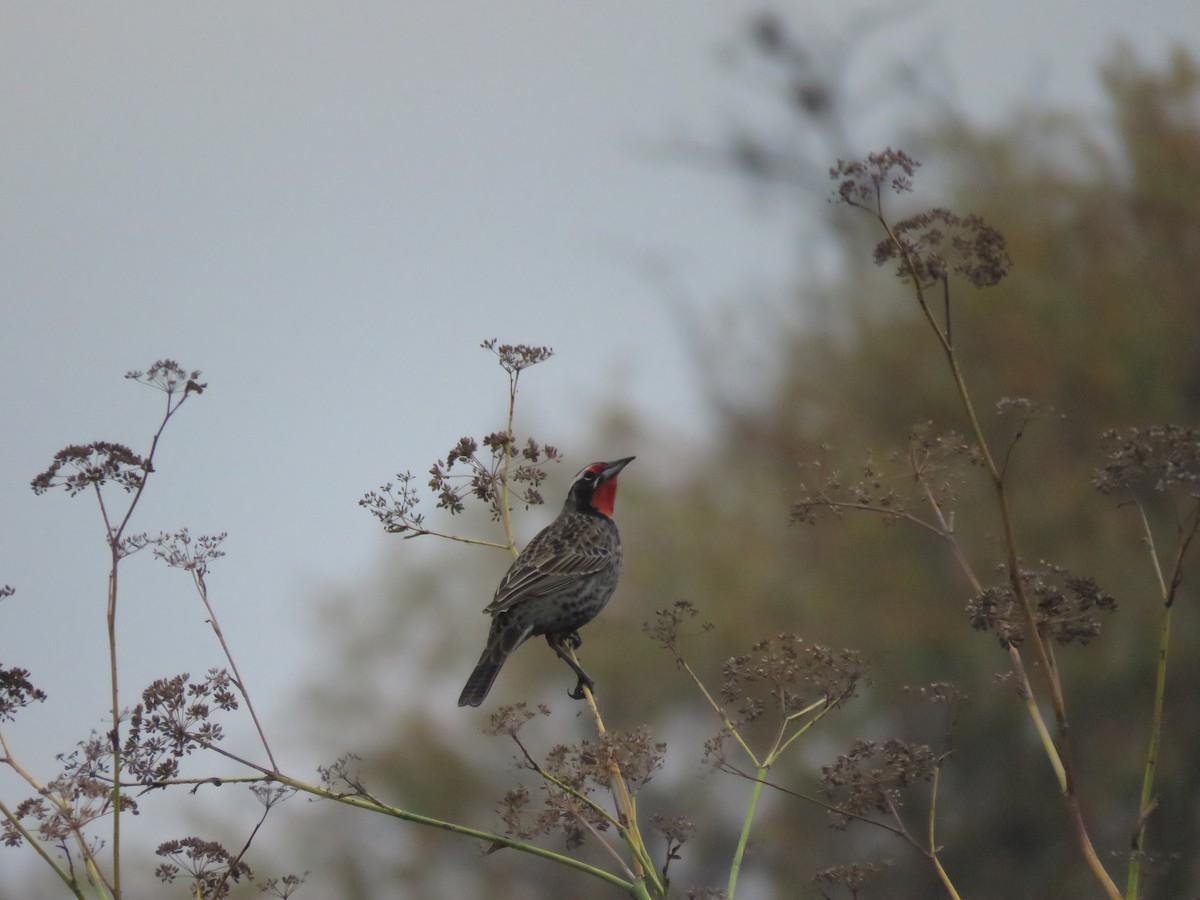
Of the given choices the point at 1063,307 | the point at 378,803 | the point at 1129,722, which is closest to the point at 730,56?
the point at 1063,307

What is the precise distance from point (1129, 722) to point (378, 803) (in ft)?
46.8

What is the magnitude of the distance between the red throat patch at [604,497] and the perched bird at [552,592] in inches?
16.1

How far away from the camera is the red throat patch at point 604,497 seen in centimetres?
536

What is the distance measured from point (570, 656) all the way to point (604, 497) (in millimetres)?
1273

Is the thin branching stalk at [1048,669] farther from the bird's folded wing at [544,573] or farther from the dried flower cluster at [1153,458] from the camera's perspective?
the bird's folded wing at [544,573]

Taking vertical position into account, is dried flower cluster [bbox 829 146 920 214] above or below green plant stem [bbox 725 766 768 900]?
above

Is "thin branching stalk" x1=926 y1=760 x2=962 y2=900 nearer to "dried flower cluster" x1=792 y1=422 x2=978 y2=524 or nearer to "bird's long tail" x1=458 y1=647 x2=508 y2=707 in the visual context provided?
"dried flower cluster" x1=792 y1=422 x2=978 y2=524

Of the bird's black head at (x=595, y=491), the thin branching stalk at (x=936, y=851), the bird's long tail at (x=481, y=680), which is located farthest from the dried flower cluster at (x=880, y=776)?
the bird's black head at (x=595, y=491)

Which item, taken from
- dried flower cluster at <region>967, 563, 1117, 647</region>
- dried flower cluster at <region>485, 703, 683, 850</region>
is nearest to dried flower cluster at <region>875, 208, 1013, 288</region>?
dried flower cluster at <region>967, 563, 1117, 647</region>

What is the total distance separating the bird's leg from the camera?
12.3 feet

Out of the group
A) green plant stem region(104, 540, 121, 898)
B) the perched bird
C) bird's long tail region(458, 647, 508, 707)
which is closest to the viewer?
green plant stem region(104, 540, 121, 898)

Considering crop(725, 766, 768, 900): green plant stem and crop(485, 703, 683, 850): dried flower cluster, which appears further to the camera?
crop(485, 703, 683, 850): dried flower cluster

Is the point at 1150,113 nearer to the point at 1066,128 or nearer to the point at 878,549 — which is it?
the point at 1066,128

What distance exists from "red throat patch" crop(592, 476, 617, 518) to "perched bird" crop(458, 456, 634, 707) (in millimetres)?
409
